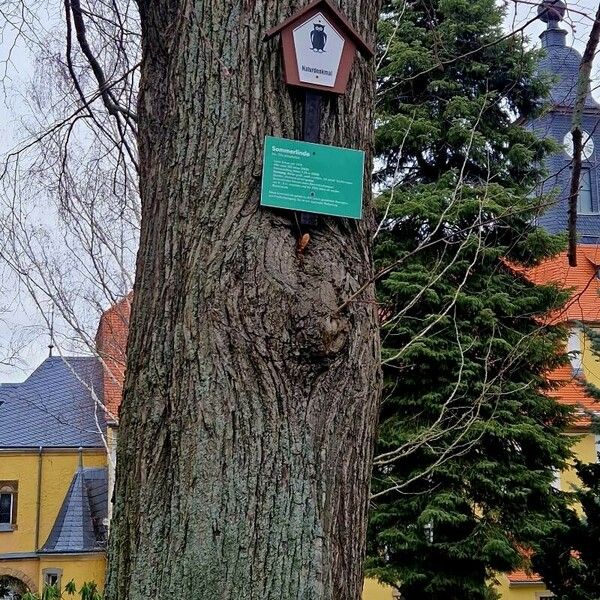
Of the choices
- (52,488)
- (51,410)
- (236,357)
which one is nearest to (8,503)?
(52,488)

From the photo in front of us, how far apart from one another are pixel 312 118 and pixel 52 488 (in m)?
19.0

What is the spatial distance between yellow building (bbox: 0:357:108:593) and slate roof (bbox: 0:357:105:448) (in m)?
0.03

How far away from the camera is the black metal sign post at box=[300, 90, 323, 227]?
1.67 meters

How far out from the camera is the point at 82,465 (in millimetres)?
19172

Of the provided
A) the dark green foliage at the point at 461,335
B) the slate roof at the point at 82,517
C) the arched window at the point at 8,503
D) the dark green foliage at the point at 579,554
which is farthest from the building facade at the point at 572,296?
the arched window at the point at 8,503

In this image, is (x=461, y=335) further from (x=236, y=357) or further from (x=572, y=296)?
(x=236, y=357)

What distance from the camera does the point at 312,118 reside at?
1.68 meters

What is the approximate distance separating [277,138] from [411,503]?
781cm

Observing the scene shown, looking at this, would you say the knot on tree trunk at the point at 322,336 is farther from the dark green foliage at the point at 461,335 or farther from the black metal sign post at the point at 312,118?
the dark green foliage at the point at 461,335

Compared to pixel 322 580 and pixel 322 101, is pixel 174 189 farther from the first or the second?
pixel 322 580

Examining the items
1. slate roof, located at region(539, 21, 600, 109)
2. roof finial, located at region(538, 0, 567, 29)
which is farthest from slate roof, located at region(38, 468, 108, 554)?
roof finial, located at region(538, 0, 567, 29)

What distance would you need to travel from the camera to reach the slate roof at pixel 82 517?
17.7 metres

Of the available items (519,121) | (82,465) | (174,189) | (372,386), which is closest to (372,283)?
(372,386)

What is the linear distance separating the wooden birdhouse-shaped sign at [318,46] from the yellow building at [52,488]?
16.2 metres
